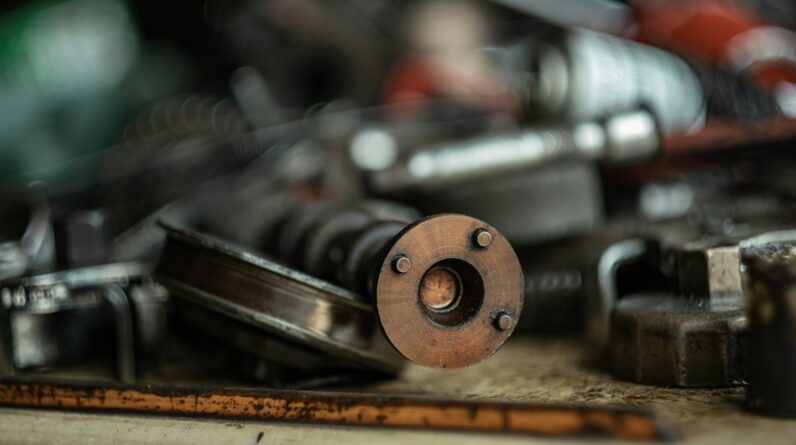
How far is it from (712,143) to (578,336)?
1.24ft

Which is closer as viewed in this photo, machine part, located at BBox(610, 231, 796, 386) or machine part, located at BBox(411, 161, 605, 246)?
machine part, located at BBox(610, 231, 796, 386)

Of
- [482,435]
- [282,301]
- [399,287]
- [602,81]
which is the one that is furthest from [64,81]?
[482,435]

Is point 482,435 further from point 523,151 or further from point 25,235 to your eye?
point 25,235

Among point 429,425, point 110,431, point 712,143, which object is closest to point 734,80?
point 712,143

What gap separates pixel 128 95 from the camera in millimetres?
2463

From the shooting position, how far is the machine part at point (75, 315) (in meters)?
0.88

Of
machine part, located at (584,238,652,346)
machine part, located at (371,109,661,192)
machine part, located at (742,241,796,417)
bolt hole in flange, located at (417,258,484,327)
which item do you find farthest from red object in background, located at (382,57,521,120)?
machine part, located at (742,241,796,417)

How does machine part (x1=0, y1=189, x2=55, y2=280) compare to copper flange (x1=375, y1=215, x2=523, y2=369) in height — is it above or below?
above

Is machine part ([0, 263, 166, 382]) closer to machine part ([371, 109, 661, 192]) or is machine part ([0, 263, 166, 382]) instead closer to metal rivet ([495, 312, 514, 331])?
machine part ([371, 109, 661, 192])

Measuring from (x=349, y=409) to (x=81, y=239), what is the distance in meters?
0.55

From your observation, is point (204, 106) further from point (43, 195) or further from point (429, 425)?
point (429, 425)

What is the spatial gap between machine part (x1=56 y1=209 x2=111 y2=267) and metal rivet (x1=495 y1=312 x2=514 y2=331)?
0.57 metres

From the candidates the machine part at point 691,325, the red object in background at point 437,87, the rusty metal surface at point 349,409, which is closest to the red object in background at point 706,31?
the red object in background at point 437,87

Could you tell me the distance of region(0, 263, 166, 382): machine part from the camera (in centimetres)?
88
